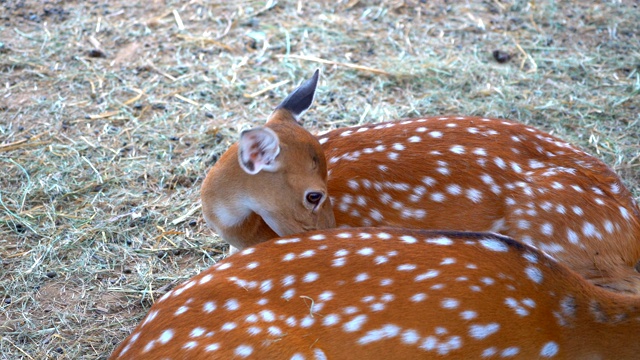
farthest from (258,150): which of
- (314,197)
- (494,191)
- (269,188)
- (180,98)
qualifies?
(180,98)

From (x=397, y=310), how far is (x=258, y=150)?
111 centimetres

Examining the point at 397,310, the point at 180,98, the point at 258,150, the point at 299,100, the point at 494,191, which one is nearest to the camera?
the point at 397,310

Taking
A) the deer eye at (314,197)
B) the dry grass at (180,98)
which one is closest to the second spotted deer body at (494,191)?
the deer eye at (314,197)

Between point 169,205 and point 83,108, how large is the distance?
4.16 feet

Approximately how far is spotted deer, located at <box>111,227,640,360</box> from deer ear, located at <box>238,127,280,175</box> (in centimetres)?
69

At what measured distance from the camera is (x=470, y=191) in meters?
3.47

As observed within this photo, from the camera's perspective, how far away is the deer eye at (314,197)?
339 centimetres

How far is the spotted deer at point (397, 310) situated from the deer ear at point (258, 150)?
69 centimetres

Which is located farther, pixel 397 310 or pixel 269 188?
pixel 269 188

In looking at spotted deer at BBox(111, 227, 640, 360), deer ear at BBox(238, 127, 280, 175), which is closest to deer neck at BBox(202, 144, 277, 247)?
deer ear at BBox(238, 127, 280, 175)

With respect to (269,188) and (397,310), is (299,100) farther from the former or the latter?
(397,310)

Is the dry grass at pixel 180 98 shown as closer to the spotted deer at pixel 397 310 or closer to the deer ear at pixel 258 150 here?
the deer ear at pixel 258 150

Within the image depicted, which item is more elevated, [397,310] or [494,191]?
[397,310]

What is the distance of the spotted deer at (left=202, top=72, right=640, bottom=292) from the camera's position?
3367mm
